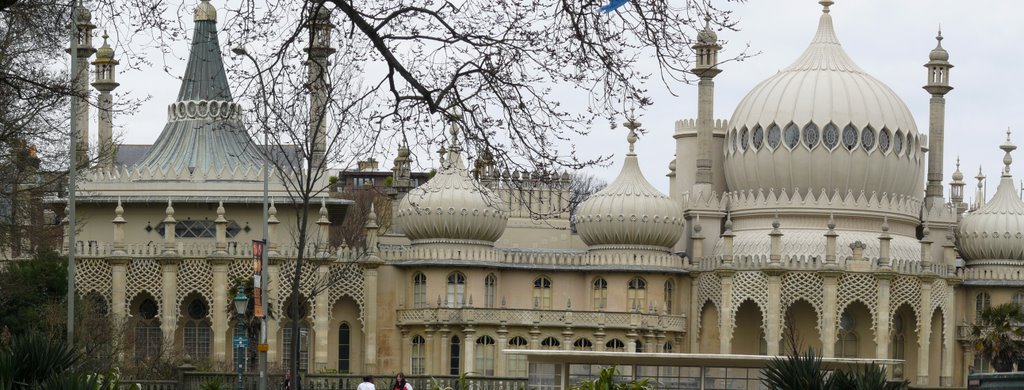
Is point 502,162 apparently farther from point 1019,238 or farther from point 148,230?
point 1019,238

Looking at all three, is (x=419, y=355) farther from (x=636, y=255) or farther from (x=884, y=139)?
(x=884, y=139)

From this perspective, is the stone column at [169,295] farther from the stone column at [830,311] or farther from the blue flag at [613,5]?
the blue flag at [613,5]

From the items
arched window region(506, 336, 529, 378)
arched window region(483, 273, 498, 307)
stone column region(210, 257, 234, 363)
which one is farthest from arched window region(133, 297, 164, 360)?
arched window region(506, 336, 529, 378)

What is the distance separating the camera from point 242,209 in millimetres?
70812

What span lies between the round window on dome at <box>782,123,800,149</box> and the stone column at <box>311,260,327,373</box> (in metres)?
15.4

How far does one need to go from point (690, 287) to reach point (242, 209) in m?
14.8

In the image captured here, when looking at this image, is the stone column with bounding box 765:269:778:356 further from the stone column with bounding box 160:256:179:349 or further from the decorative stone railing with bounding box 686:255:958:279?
the stone column with bounding box 160:256:179:349

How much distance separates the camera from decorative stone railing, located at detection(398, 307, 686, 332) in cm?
7094

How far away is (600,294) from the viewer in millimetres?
73312

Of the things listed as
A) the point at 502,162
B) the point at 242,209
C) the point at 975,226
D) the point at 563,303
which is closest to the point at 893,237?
the point at 975,226

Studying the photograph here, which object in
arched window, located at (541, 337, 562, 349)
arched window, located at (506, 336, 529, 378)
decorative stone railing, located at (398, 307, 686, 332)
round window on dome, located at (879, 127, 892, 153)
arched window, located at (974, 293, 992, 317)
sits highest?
round window on dome, located at (879, 127, 892, 153)

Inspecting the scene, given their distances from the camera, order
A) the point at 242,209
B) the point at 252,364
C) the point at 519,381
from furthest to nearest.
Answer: the point at 242,209 → the point at 252,364 → the point at 519,381

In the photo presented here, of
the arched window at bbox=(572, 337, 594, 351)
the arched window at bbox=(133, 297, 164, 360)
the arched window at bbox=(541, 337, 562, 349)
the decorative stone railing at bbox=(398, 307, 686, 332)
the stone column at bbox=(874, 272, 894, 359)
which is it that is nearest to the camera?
the arched window at bbox=(133, 297, 164, 360)

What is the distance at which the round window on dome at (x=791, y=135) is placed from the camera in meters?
73.1
